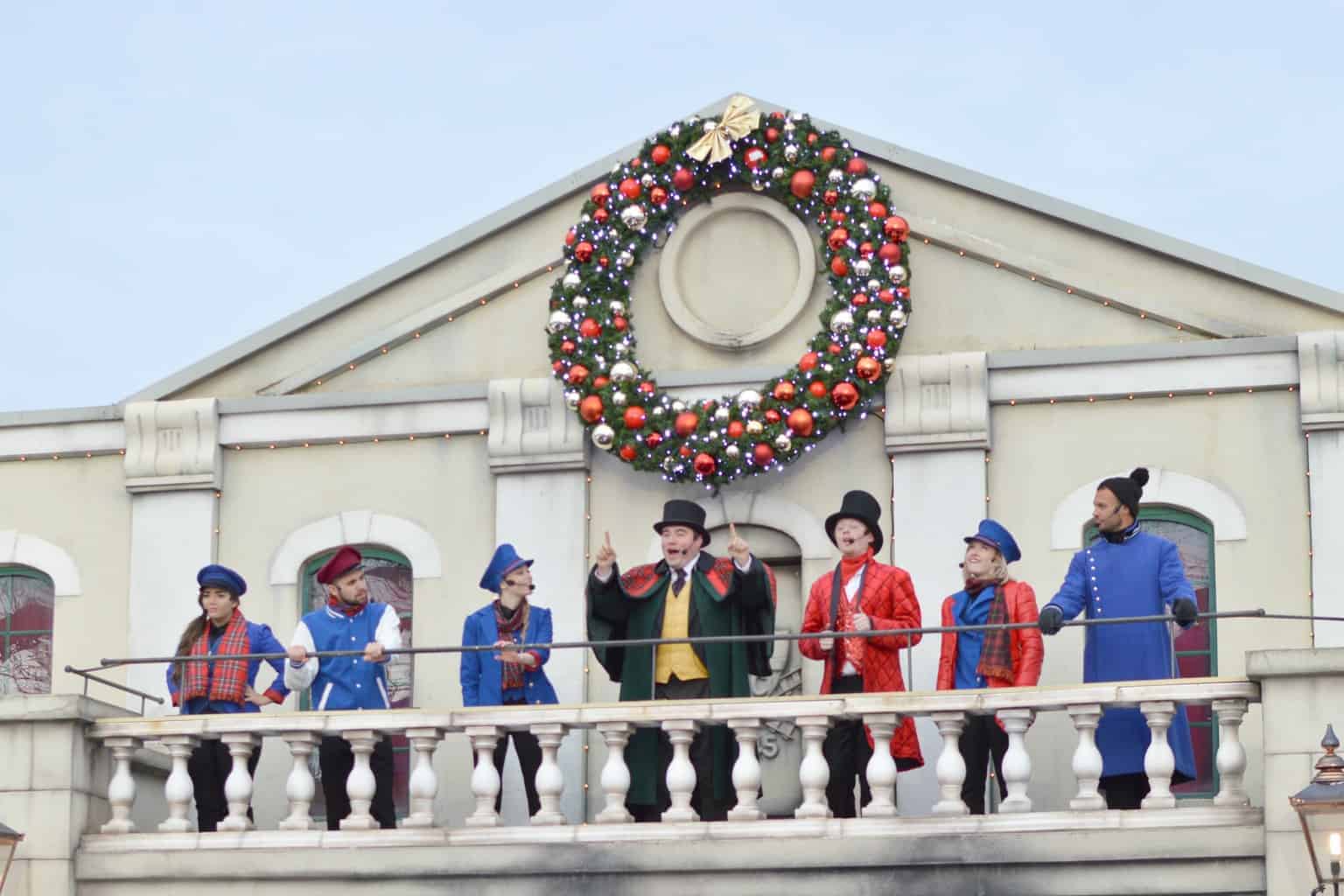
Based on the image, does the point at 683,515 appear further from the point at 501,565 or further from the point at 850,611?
the point at 850,611

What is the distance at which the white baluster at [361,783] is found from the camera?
16.0 meters

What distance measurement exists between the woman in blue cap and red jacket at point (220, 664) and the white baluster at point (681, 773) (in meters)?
2.76

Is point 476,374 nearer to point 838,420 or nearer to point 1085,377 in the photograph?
point 838,420

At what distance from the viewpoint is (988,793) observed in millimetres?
17875

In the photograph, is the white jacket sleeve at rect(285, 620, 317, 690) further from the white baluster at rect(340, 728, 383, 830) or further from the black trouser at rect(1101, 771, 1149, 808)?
the black trouser at rect(1101, 771, 1149, 808)

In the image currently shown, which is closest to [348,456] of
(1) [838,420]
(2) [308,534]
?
(2) [308,534]

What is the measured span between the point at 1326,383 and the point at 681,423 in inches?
170

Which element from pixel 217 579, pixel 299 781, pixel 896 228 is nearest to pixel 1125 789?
pixel 299 781

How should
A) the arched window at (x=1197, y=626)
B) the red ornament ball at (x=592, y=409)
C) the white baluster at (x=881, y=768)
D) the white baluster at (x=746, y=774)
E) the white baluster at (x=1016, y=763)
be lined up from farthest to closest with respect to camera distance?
the red ornament ball at (x=592, y=409), the arched window at (x=1197, y=626), the white baluster at (x=746, y=774), the white baluster at (x=881, y=768), the white baluster at (x=1016, y=763)

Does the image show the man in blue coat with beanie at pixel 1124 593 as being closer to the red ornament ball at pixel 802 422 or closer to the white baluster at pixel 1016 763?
the white baluster at pixel 1016 763

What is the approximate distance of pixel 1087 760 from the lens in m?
14.9

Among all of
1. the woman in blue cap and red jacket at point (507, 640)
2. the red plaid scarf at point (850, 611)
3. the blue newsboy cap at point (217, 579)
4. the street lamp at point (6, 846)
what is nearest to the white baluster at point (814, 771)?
the red plaid scarf at point (850, 611)

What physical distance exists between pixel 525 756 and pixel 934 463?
12.4 feet

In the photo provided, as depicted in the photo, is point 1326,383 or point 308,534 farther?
point 308,534
